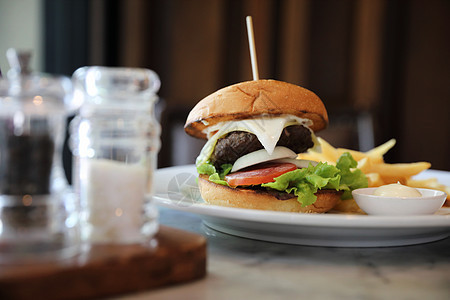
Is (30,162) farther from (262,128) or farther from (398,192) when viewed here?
(398,192)

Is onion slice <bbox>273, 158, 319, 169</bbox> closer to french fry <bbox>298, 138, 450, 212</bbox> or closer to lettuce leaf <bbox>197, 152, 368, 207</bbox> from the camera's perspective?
lettuce leaf <bbox>197, 152, 368, 207</bbox>

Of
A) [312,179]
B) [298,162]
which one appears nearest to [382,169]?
[298,162]

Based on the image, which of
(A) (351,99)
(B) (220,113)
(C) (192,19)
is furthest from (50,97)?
(A) (351,99)

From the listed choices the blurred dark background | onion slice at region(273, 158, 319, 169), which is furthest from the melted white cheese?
the blurred dark background

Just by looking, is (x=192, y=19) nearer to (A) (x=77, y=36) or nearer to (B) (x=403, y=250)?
(A) (x=77, y=36)

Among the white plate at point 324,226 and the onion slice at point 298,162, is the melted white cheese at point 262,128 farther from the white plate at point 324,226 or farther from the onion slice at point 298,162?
the white plate at point 324,226

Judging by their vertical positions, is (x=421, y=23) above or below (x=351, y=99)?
above
